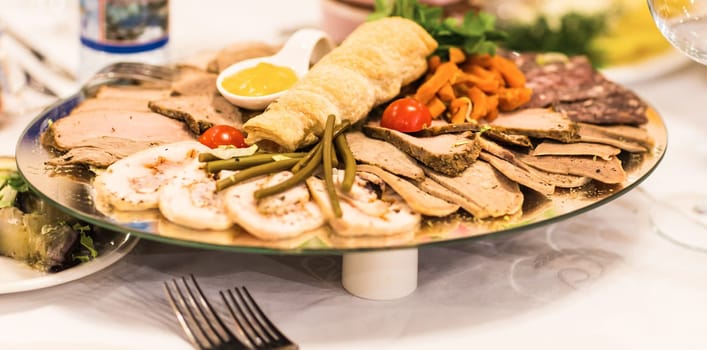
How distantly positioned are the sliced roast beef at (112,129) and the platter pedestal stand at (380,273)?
68 centimetres

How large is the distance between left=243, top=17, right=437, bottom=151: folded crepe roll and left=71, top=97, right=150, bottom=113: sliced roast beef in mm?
513

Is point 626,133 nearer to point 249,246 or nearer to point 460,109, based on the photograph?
point 460,109

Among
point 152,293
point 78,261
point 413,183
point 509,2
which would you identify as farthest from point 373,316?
point 509,2

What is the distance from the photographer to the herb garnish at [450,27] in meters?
2.99

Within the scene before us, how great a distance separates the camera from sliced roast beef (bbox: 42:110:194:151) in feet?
8.24

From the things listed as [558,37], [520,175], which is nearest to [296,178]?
[520,175]

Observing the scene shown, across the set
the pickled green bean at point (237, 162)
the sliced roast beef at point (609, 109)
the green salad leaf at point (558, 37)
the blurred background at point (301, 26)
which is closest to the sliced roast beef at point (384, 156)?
the pickled green bean at point (237, 162)

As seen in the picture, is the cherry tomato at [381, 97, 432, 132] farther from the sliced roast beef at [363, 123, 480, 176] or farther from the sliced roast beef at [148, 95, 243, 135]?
the sliced roast beef at [148, 95, 243, 135]

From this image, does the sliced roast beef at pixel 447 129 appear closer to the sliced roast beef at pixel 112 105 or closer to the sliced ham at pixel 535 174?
the sliced ham at pixel 535 174

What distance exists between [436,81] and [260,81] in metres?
0.58

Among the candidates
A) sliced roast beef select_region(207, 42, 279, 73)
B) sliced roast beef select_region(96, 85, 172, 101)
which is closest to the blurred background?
sliced roast beef select_region(207, 42, 279, 73)

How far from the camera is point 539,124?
267 centimetres

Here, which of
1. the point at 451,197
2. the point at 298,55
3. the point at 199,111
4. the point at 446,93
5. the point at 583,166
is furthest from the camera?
the point at 298,55

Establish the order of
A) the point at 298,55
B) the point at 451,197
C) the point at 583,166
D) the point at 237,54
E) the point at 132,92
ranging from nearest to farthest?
the point at 451,197 < the point at 583,166 < the point at 132,92 < the point at 298,55 < the point at 237,54
